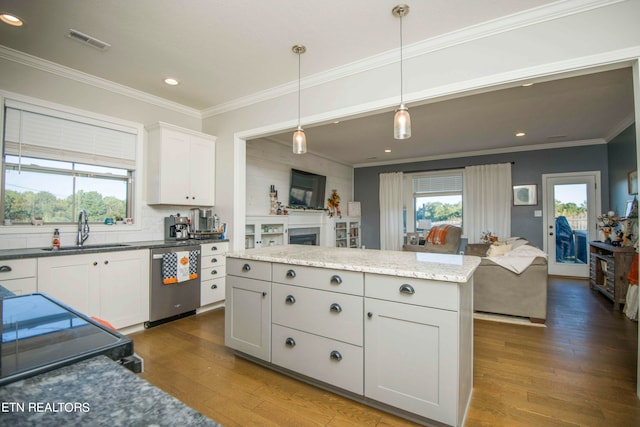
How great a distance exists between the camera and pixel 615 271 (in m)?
3.95

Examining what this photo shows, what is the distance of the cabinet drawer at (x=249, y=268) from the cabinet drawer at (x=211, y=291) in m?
1.39

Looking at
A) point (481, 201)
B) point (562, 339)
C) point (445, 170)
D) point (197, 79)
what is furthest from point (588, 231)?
point (197, 79)

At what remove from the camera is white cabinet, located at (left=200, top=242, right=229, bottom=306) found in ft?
12.1

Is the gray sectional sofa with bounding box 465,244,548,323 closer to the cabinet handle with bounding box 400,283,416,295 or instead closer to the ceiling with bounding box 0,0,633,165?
the ceiling with bounding box 0,0,633,165

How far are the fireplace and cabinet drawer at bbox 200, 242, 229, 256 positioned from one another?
1995 mm

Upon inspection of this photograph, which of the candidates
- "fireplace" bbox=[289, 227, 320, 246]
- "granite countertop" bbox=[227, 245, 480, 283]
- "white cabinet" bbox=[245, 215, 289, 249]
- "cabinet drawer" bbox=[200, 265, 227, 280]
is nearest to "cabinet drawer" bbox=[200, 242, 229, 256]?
"cabinet drawer" bbox=[200, 265, 227, 280]

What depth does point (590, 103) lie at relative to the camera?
3.88 meters

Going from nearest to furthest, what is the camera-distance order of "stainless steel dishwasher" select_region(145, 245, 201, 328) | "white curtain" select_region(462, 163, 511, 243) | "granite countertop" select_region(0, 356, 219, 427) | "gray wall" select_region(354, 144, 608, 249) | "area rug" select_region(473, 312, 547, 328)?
"granite countertop" select_region(0, 356, 219, 427) → "stainless steel dishwasher" select_region(145, 245, 201, 328) → "area rug" select_region(473, 312, 547, 328) → "gray wall" select_region(354, 144, 608, 249) → "white curtain" select_region(462, 163, 511, 243)

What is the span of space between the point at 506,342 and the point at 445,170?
4.73 m

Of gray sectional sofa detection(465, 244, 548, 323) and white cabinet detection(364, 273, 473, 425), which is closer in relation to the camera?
white cabinet detection(364, 273, 473, 425)

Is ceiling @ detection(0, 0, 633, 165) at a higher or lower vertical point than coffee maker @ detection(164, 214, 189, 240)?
higher

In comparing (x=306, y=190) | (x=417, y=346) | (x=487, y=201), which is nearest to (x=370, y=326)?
(x=417, y=346)

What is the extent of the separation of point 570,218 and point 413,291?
6.11 metres

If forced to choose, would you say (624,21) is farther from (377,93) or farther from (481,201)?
(481,201)
